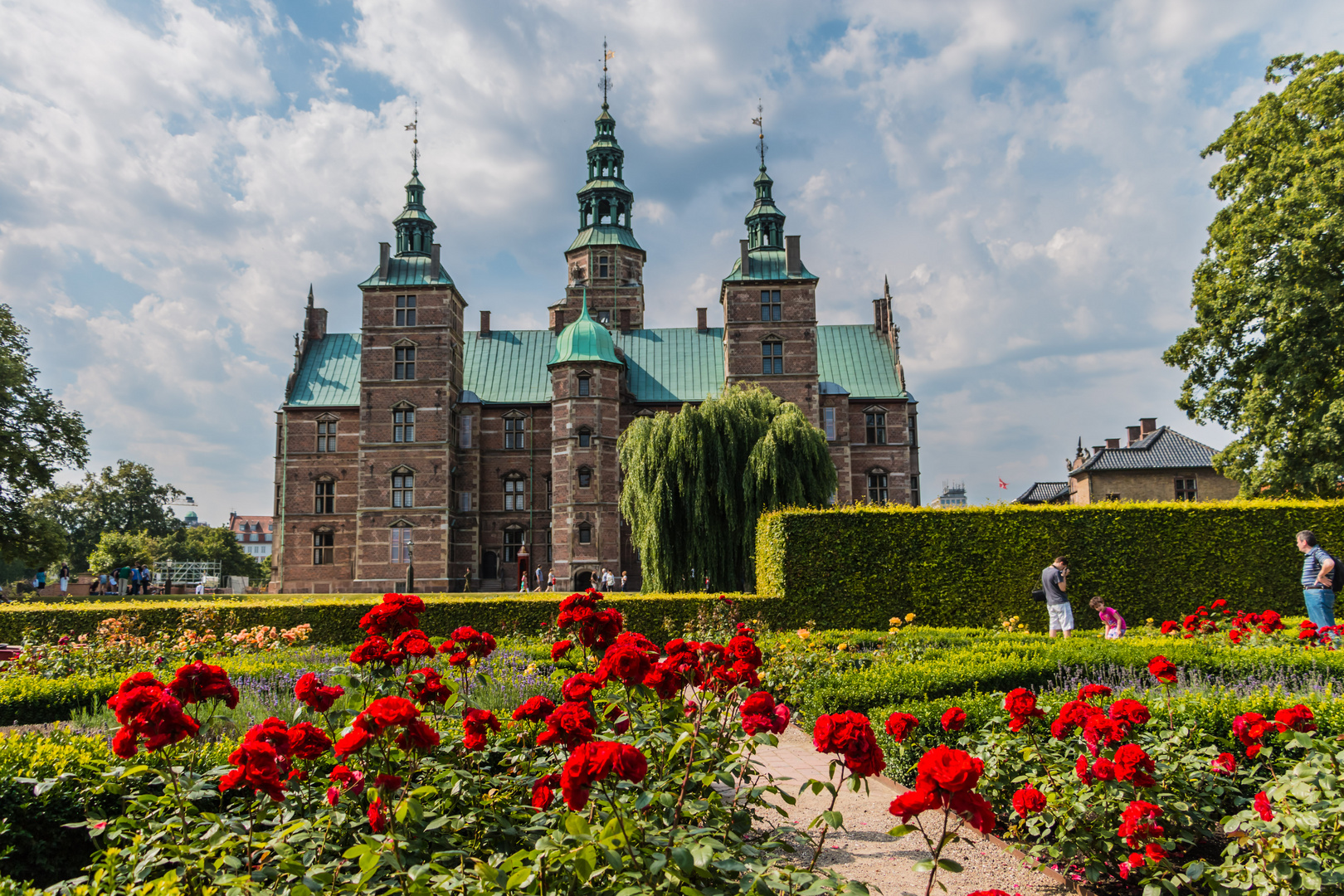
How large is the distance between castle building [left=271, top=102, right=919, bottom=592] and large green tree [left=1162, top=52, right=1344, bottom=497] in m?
15.1

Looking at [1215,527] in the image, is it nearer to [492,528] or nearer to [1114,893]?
[1114,893]

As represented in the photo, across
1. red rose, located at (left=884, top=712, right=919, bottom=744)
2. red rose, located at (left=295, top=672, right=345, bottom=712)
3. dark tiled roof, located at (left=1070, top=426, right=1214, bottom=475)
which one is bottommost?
red rose, located at (left=884, top=712, right=919, bottom=744)

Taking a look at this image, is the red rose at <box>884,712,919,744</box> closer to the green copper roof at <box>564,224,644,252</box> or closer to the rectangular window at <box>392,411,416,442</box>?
the rectangular window at <box>392,411,416,442</box>

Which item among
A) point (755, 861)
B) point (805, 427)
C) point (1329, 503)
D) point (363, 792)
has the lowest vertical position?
point (755, 861)

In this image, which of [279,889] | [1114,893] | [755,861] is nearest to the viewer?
[279,889]

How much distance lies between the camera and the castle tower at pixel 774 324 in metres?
32.9

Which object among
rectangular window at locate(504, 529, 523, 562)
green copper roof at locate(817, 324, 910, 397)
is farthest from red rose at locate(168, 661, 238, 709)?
green copper roof at locate(817, 324, 910, 397)

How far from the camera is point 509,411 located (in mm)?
37031

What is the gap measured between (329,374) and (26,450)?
13.3 meters

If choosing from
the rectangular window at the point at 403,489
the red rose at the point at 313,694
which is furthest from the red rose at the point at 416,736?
the rectangular window at the point at 403,489

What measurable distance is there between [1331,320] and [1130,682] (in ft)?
50.3

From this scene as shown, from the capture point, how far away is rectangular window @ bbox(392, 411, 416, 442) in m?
34.0

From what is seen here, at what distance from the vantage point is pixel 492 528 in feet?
118

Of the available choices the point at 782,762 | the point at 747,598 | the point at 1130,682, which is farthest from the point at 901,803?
the point at 747,598
